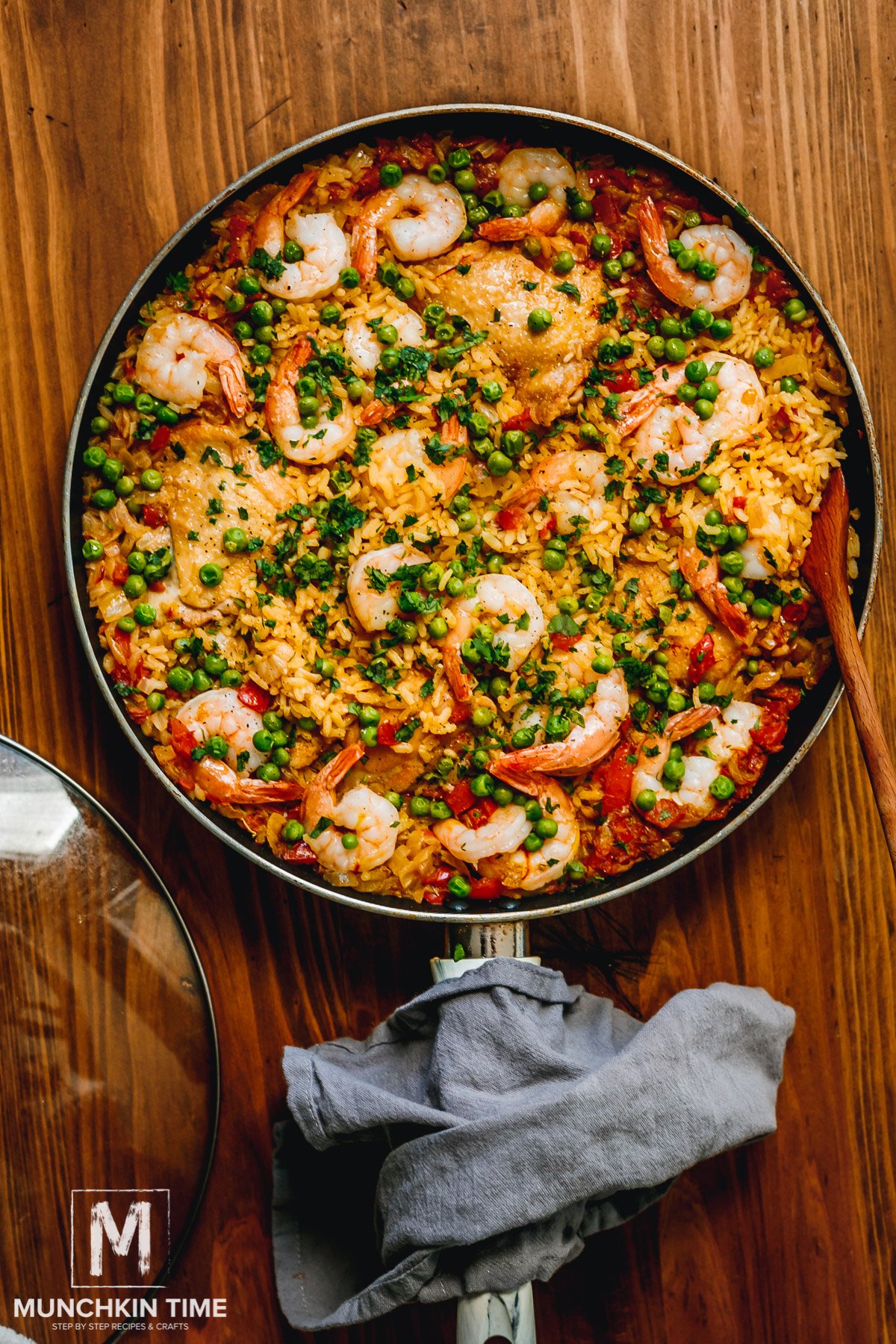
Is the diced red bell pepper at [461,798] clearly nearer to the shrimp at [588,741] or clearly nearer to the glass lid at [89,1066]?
the shrimp at [588,741]

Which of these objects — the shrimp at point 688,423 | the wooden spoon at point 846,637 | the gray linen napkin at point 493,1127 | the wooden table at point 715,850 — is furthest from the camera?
the wooden table at point 715,850

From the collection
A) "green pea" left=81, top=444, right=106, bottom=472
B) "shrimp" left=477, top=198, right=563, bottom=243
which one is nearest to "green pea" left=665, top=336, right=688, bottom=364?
"shrimp" left=477, top=198, right=563, bottom=243

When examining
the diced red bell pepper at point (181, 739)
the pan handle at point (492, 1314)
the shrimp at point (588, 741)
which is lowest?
the pan handle at point (492, 1314)

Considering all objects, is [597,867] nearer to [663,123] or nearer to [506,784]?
[506,784]

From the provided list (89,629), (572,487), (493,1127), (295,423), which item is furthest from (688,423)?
(493,1127)

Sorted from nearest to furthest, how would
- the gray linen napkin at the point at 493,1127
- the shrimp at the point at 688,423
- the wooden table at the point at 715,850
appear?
the gray linen napkin at the point at 493,1127
the shrimp at the point at 688,423
the wooden table at the point at 715,850

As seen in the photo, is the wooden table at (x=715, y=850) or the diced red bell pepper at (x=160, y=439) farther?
the wooden table at (x=715, y=850)

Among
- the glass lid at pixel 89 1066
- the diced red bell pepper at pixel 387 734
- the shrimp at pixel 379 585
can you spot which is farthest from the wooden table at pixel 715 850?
the shrimp at pixel 379 585

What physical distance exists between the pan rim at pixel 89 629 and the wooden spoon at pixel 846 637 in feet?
0.20

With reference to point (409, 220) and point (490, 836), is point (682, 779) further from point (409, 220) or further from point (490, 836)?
point (409, 220)

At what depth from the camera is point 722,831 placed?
7.59 ft

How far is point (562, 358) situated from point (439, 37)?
3.21 feet

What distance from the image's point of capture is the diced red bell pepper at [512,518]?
8.04ft

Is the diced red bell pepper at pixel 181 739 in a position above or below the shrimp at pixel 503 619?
below
